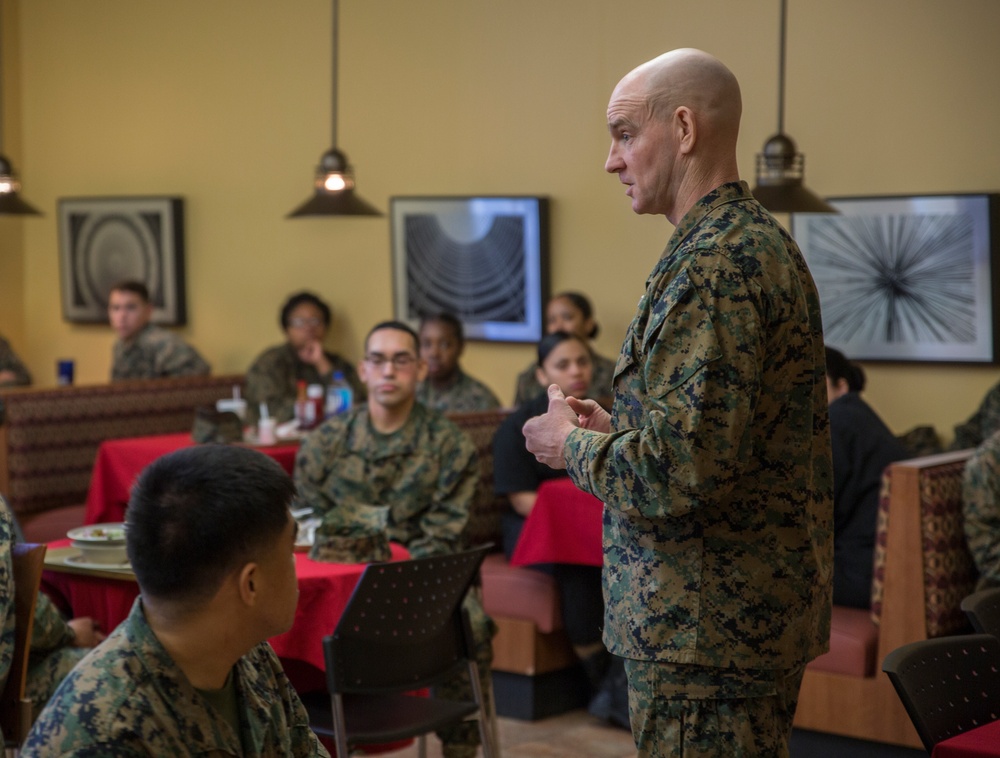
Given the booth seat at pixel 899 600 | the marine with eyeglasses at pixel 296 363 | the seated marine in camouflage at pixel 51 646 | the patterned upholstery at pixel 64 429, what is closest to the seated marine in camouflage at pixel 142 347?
the marine with eyeglasses at pixel 296 363

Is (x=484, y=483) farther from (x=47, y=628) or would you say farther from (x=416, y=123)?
(x=416, y=123)

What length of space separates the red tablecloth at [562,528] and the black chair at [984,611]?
6.11 ft

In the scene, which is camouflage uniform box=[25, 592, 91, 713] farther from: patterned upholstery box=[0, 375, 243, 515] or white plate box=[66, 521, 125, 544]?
patterned upholstery box=[0, 375, 243, 515]

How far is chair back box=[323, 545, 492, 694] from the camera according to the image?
10.3 ft

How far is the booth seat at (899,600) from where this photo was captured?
3898 millimetres

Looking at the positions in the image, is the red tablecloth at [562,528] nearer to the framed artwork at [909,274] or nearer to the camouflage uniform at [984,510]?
the camouflage uniform at [984,510]

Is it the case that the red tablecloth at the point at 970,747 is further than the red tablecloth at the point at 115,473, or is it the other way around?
the red tablecloth at the point at 115,473

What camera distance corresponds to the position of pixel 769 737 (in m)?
2.00

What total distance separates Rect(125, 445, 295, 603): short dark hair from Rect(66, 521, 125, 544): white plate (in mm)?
1955

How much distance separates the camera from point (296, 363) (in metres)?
7.60

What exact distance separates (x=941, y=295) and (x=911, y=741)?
7.72ft

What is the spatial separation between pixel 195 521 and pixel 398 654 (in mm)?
1818

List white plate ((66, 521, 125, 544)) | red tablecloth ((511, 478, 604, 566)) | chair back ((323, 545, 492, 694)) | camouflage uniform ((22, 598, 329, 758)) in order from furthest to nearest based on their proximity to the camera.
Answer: red tablecloth ((511, 478, 604, 566)), white plate ((66, 521, 125, 544)), chair back ((323, 545, 492, 694)), camouflage uniform ((22, 598, 329, 758))

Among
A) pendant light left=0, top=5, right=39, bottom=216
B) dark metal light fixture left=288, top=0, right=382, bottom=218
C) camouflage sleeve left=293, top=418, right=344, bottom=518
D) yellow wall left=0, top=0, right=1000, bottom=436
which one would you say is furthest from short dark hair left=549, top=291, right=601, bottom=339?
pendant light left=0, top=5, right=39, bottom=216
